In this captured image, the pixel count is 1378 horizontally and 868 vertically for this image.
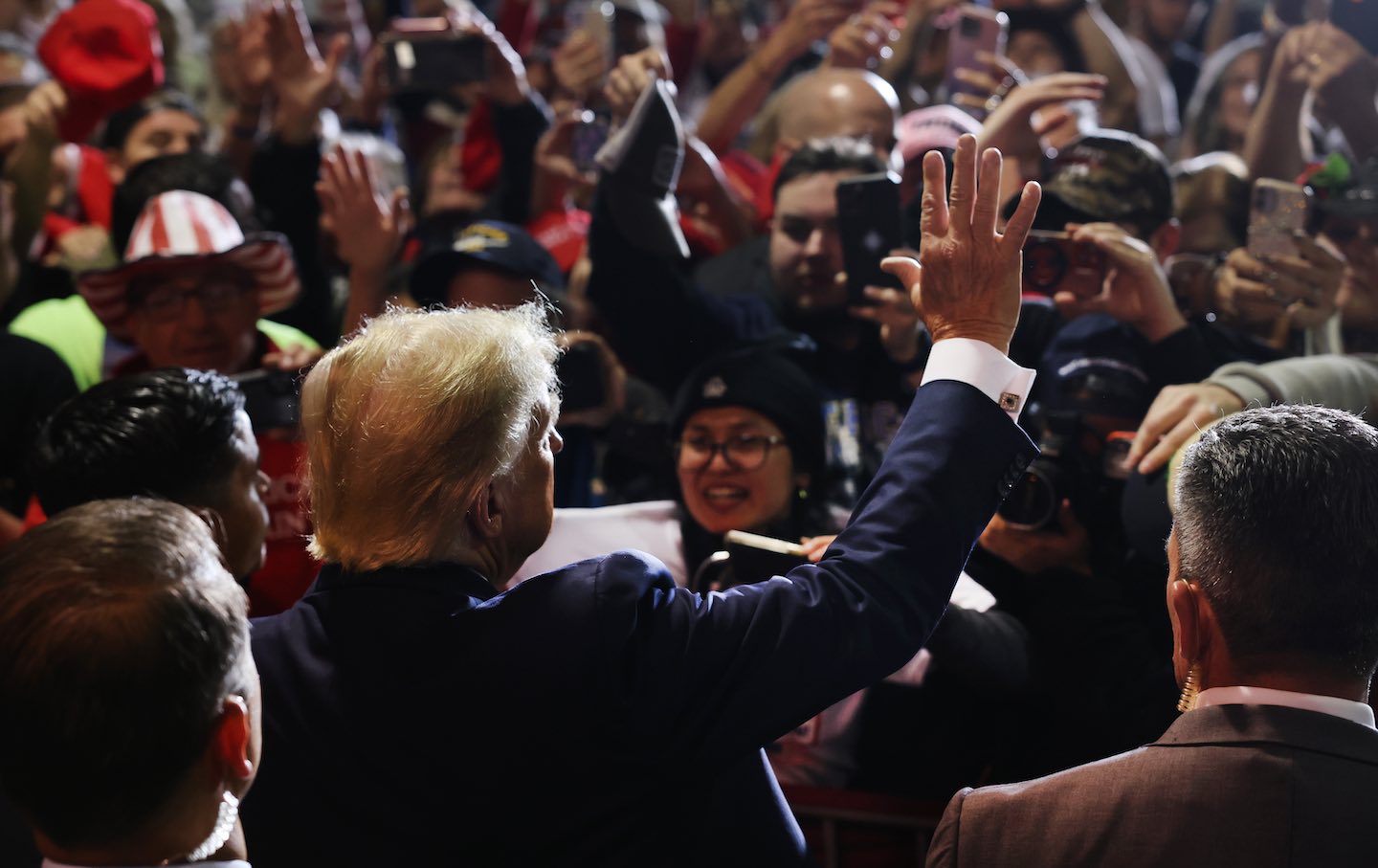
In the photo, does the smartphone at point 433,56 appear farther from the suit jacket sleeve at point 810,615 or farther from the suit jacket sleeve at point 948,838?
the suit jacket sleeve at point 948,838

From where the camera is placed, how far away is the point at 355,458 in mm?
1379

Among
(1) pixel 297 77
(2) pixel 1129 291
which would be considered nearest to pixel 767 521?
(2) pixel 1129 291

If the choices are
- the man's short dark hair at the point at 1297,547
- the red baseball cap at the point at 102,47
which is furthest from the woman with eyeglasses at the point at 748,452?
the red baseball cap at the point at 102,47

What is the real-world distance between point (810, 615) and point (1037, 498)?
0.98 metres

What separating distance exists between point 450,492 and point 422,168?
3006 millimetres

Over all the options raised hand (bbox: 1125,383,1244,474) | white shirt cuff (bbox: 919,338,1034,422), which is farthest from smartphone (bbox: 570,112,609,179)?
white shirt cuff (bbox: 919,338,1034,422)

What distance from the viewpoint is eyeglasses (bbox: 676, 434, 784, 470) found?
2.47 meters

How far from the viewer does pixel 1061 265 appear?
231 cm

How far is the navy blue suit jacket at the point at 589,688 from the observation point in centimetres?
131

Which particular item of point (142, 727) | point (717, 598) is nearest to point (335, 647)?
point (142, 727)

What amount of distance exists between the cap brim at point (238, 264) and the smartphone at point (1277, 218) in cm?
194

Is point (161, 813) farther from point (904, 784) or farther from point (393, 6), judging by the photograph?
point (393, 6)

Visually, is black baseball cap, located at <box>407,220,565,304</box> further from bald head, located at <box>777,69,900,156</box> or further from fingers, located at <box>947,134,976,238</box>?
fingers, located at <box>947,134,976,238</box>

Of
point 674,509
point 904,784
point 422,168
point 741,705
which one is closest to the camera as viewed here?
point 741,705
